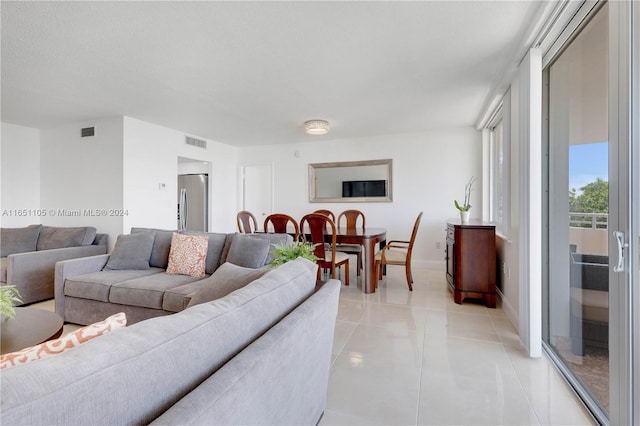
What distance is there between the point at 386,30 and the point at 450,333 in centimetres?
245

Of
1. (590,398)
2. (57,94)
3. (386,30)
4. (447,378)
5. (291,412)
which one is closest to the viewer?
(291,412)

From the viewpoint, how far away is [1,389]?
0.42 m

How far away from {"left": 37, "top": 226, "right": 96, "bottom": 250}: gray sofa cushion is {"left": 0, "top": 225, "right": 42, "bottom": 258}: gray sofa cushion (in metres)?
0.07

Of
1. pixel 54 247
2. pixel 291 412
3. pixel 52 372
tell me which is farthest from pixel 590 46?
pixel 54 247

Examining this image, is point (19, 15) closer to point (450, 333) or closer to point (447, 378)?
point (447, 378)

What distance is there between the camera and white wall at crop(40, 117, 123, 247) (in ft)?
13.4

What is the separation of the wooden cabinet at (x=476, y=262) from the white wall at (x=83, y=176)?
172 inches

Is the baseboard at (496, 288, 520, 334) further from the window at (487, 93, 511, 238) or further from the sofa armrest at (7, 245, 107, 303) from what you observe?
the sofa armrest at (7, 245, 107, 303)

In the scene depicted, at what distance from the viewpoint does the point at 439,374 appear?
1.88 metres

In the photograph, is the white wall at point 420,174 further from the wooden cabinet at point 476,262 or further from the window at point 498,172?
the wooden cabinet at point 476,262

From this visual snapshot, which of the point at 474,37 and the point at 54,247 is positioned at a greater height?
the point at 474,37

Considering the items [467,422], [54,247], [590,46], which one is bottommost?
[467,422]

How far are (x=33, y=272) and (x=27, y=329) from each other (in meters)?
2.25

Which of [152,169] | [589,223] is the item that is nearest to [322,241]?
[589,223]
